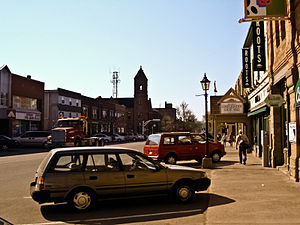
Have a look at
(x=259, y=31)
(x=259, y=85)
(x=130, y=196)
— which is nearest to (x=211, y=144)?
(x=259, y=85)

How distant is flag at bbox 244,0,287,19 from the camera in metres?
12.2

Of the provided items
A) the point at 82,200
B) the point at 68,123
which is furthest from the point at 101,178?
the point at 68,123

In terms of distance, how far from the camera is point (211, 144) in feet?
61.1

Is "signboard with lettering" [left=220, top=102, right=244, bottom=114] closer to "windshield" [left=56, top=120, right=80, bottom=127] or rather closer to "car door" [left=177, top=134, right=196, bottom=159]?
"car door" [left=177, top=134, right=196, bottom=159]

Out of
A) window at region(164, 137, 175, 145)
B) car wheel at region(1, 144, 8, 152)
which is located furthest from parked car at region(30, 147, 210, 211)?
car wheel at region(1, 144, 8, 152)

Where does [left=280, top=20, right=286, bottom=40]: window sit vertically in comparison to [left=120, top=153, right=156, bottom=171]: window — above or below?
above

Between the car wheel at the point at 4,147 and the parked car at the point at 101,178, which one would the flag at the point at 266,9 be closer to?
the parked car at the point at 101,178

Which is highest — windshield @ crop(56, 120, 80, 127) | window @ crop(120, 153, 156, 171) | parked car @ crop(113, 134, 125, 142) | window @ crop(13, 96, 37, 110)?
window @ crop(13, 96, 37, 110)

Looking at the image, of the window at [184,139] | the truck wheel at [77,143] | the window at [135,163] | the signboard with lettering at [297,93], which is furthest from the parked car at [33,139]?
the signboard with lettering at [297,93]

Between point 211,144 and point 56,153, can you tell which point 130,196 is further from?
point 211,144

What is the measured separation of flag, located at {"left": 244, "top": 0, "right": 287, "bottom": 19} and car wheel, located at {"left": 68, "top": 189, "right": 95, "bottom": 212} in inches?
348

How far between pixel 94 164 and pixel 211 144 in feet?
38.9

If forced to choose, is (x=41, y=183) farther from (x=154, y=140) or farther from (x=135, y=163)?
(x=154, y=140)

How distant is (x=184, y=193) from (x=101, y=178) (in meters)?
2.18
